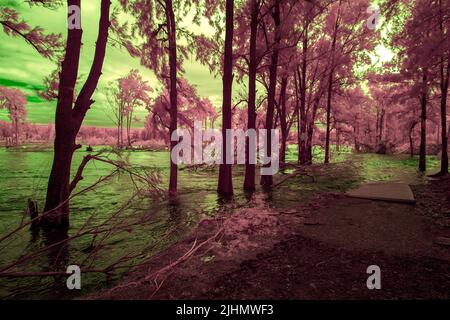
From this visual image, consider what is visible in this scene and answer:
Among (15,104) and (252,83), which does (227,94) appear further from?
(15,104)

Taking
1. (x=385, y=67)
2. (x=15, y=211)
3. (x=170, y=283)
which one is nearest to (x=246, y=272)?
(x=170, y=283)

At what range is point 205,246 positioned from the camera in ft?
14.5

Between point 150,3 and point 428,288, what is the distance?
11.8 meters

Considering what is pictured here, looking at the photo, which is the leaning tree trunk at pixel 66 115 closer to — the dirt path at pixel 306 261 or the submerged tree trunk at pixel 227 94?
the dirt path at pixel 306 261

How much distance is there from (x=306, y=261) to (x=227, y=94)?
23.6 ft

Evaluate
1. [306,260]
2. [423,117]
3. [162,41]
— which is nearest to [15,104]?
[162,41]

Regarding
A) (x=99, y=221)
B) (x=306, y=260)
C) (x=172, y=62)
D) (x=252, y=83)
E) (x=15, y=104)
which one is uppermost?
(x=15, y=104)

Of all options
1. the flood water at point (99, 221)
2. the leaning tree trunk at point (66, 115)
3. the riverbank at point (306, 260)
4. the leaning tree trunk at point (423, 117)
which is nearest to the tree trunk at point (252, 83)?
the flood water at point (99, 221)

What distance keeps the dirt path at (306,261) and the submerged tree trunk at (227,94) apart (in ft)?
13.1

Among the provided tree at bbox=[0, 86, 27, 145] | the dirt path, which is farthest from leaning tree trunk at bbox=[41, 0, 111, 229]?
tree at bbox=[0, 86, 27, 145]

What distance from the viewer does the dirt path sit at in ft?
9.29

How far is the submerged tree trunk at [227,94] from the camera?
29.4ft

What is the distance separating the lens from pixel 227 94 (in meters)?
9.39

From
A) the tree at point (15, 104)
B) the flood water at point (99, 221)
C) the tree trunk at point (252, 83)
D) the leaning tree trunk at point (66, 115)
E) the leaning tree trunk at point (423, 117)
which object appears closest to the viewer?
the flood water at point (99, 221)
